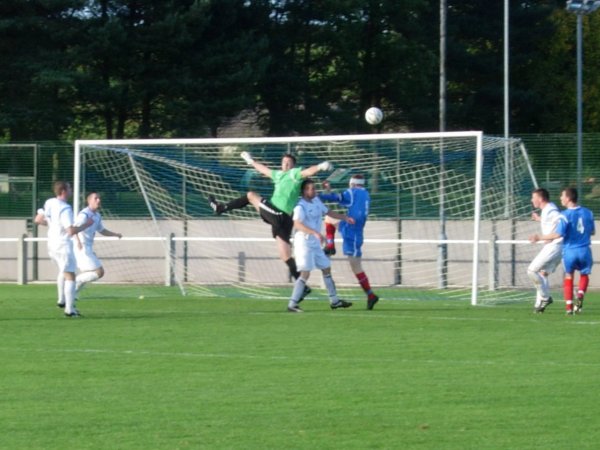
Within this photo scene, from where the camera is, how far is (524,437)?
914cm

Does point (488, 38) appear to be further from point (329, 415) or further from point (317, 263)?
point (329, 415)

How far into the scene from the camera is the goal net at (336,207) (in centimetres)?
2408

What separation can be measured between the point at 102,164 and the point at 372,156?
5287 millimetres

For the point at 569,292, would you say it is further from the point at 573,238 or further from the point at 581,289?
the point at 573,238

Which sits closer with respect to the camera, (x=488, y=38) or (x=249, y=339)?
(x=249, y=339)

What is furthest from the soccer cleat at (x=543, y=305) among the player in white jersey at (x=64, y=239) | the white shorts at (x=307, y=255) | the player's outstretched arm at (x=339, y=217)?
the player in white jersey at (x=64, y=239)

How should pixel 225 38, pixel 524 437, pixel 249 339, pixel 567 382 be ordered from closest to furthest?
1. pixel 524 437
2. pixel 567 382
3. pixel 249 339
4. pixel 225 38

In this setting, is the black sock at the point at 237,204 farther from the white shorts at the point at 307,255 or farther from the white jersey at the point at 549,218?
the white jersey at the point at 549,218

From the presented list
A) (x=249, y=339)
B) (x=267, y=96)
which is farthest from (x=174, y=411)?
(x=267, y=96)

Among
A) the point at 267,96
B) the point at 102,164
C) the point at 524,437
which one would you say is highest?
the point at 267,96

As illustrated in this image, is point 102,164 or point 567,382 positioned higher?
point 102,164

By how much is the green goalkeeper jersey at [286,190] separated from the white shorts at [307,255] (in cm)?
94

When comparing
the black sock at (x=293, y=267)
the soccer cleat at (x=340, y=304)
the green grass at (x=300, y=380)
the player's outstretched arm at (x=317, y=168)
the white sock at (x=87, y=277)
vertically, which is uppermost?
the player's outstretched arm at (x=317, y=168)

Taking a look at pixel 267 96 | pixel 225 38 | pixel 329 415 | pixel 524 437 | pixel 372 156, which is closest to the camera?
pixel 524 437
